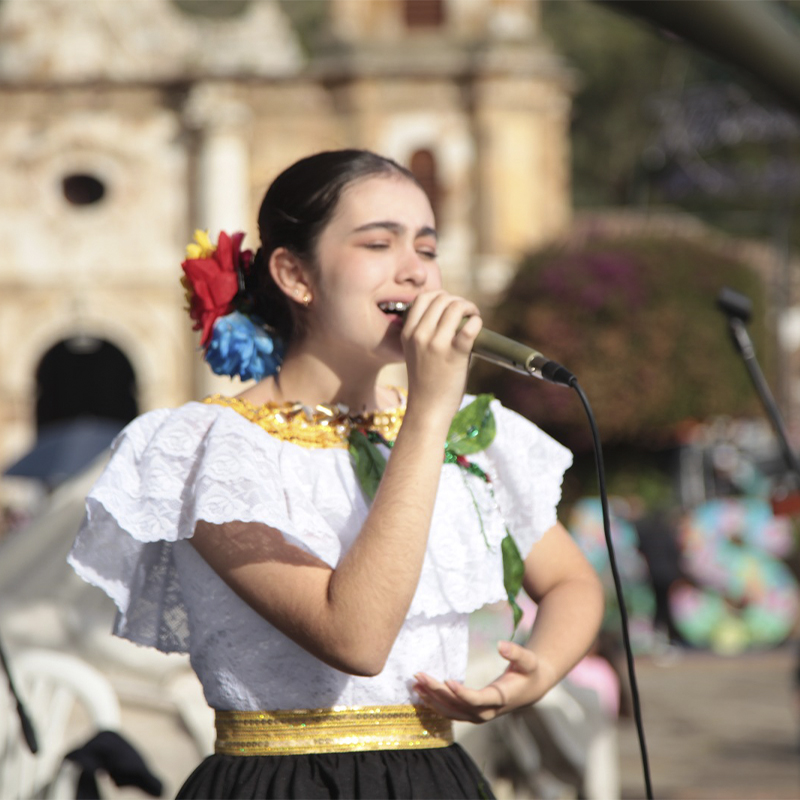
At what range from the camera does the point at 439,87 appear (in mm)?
26172

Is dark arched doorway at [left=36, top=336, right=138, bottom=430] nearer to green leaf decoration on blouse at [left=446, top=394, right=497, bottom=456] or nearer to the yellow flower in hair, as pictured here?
the yellow flower in hair

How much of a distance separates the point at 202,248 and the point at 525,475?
0.71 metres

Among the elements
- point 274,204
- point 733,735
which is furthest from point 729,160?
point 274,204

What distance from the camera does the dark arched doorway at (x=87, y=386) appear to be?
29.0 metres

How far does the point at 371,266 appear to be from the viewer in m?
2.40

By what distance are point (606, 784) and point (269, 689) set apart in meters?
2.84

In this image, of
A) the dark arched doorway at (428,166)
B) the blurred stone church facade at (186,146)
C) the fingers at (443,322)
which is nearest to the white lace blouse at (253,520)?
the fingers at (443,322)

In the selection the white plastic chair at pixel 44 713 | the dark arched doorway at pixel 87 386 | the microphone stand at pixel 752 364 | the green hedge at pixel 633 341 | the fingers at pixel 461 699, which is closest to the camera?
the fingers at pixel 461 699

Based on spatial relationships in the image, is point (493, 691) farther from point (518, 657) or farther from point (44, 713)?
point (44, 713)

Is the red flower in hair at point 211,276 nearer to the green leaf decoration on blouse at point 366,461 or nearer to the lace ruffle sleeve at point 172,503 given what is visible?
the lace ruffle sleeve at point 172,503

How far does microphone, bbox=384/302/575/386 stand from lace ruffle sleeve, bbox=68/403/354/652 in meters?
0.37

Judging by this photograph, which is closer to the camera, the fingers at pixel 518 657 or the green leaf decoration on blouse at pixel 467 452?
the fingers at pixel 518 657

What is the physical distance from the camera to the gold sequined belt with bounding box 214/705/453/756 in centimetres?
231

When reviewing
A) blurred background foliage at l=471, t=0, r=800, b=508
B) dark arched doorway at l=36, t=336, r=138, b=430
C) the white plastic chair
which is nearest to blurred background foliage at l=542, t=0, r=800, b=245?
blurred background foliage at l=471, t=0, r=800, b=508
